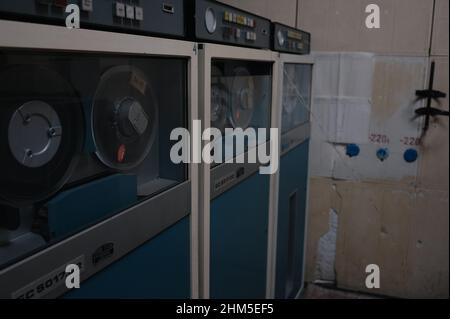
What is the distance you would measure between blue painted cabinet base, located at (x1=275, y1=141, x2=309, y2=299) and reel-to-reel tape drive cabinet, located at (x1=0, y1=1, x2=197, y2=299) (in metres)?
0.94

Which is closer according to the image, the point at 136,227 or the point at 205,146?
the point at 136,227

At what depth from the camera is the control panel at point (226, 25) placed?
112cm

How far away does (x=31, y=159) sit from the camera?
2.45 feet

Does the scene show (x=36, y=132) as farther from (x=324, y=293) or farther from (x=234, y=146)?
(x=324, y=293)

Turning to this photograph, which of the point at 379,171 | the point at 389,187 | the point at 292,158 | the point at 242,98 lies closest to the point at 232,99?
the point at 242,98

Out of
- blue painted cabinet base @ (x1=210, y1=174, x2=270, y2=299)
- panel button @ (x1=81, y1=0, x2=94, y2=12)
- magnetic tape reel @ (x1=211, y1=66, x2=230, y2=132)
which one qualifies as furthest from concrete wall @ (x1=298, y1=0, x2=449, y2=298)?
panel button @ (x1=81, y1=0, x2=94, y2=12)

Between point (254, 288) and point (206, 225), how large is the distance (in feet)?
2.23

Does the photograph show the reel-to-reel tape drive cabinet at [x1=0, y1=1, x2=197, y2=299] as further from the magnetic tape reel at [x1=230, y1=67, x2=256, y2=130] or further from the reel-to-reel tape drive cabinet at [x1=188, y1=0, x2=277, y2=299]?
the magnetic tape reel at [x1=230, y1=67, x2=256, y2=130]

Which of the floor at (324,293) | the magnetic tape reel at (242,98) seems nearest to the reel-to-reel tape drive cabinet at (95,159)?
the magnetic tape reel at (242,98)

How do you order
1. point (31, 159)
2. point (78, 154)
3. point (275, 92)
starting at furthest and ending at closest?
1. point (275, 92)
2. point (78, 154)
3. point (31, 159)

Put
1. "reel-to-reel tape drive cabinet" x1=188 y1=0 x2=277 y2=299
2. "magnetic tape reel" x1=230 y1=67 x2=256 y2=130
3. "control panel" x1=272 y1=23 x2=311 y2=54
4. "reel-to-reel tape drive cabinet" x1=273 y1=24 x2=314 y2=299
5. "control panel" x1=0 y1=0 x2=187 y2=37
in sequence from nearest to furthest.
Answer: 1. "control panel" x1=0 y1=0 x2=187 y2=37
2. "reel-to-reel tape drive cabinet" x1=188 y1=0 x2=277 y2=299
3. "magnetic tape reel" x1=230 y1=67 x2=256 y2=130
4. "control panel" x1=272 y1=23 x2=311 y2=54
5. "reel-to-reel tape drive cabinet" x1=273 y1=24 x2=314 y2=299

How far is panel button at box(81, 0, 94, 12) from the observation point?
0.72 meters
